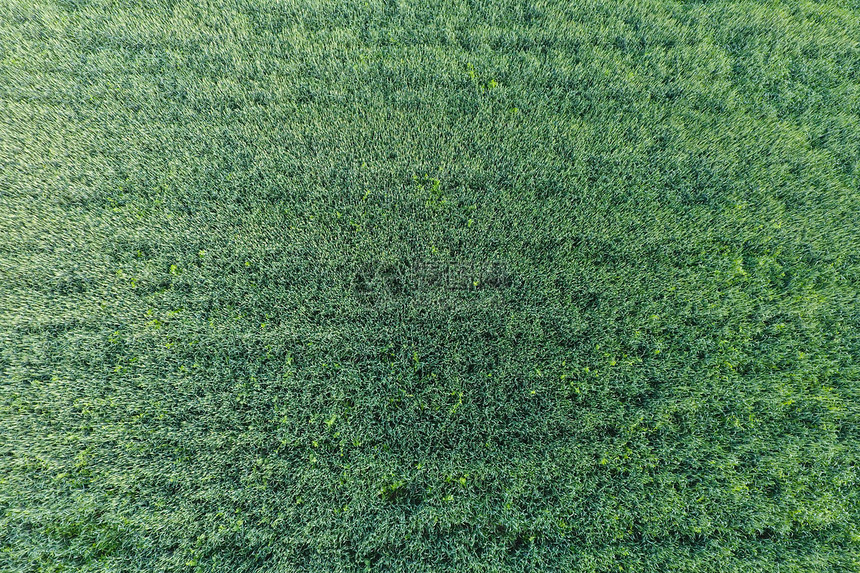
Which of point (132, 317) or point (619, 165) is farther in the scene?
point (619, 165)

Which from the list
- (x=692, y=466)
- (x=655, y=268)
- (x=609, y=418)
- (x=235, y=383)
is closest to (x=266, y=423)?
(x=235, y=383)

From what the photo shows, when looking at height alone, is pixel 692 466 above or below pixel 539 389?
below

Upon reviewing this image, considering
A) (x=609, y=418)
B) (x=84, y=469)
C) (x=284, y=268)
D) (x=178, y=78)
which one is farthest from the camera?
(x=178, y=78)

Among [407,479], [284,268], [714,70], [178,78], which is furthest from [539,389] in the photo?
[178,78]

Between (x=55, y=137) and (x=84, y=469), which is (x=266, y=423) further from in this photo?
(x=55, y=137)

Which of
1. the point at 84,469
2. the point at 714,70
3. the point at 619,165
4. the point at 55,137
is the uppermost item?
the point at 714,70

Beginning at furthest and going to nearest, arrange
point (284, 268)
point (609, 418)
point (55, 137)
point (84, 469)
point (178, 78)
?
point (178, 78), point (55, 137), point (284, 268), point (609, 418), point (84, 469)
